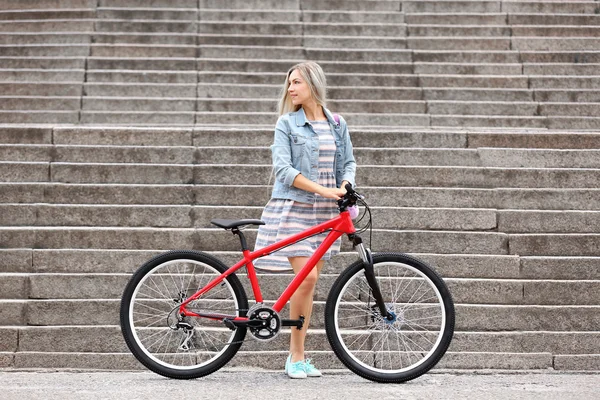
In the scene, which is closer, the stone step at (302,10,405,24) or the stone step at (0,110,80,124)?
the stone step at (0,110,80,124)

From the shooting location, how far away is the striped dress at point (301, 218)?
576cm

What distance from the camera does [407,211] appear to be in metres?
7.61

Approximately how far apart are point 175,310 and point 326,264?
166 cm

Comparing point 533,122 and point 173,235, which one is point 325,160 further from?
point 533,122

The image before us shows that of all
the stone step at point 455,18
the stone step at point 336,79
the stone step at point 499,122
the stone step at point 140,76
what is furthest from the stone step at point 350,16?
the stone step at point 499,122

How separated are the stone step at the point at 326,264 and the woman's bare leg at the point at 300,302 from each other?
1.28 m

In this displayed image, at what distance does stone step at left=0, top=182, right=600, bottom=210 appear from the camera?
25.6 ft

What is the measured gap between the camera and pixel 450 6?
41.1 feet

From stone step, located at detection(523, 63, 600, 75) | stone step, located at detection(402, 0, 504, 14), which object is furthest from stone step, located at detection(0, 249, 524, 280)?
stone step, located at detection(402, 0, 504, 14)

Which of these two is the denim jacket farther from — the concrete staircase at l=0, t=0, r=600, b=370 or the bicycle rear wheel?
the concrete staircase at l=0, t=0, r=600, b=370

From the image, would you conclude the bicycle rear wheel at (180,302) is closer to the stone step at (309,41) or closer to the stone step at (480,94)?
the stone step at (480,94)

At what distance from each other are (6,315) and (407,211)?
3114 millimetres

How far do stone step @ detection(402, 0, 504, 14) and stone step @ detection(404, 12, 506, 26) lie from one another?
0.76 ft

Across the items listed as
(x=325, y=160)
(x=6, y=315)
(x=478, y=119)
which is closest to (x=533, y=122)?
(x=478, y=119)
